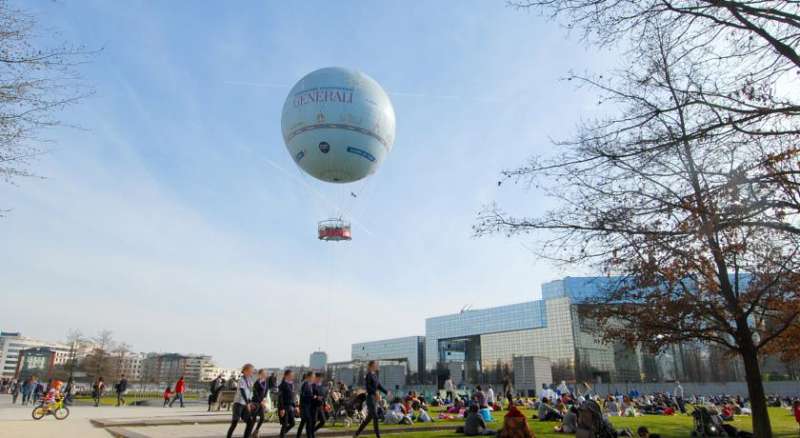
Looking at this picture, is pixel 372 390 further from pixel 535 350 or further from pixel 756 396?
pixel 535 350

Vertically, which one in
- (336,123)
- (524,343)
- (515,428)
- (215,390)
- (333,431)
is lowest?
(333,431)

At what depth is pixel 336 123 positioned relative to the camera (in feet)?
70.6

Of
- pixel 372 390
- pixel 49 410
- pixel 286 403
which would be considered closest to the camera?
pixel 286 403

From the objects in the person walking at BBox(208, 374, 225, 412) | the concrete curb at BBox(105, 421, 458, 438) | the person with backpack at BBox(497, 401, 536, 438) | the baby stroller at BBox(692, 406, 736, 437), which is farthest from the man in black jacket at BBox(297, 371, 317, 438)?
the person walking at BBox(208, 374, 225, 412)

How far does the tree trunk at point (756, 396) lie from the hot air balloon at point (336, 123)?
15687 mm

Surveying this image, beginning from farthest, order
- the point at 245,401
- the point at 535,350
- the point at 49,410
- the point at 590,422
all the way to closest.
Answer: the point at 535,350, the point at 49,410, the point at 245,401, the point at 590,422

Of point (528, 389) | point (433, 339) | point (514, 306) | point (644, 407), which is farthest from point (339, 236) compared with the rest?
point (433, 339)

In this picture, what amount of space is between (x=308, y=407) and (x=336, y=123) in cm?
1259

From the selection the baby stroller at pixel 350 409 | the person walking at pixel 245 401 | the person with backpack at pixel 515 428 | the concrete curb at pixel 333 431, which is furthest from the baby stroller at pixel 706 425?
the person walking at pixel 245 401

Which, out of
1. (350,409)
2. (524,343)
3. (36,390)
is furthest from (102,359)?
(524,343)

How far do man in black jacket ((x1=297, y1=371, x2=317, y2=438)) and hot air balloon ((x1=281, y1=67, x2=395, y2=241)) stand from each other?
459 inches

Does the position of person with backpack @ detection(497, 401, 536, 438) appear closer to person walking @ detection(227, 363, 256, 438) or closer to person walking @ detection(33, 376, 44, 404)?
person walking @ detection(227, 363, 256, 438)

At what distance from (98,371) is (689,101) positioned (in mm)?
74179

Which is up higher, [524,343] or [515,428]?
[524,343]
